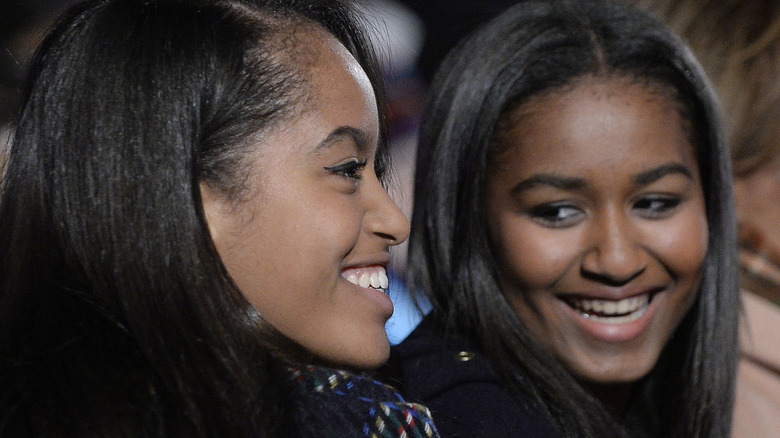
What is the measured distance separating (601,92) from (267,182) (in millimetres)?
721

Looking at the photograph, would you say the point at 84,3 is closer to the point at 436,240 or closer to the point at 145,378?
the point at 145,378

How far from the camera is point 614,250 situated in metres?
1.59

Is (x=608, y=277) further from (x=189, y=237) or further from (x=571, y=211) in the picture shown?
(x=189, y=237)

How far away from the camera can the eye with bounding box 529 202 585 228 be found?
162 centimetres

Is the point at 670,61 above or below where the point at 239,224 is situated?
above

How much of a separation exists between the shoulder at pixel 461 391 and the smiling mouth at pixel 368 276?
0.22 m

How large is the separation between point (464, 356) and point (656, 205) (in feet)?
1.49

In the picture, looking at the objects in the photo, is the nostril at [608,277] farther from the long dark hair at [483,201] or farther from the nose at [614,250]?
the long dark hair at [483,201]

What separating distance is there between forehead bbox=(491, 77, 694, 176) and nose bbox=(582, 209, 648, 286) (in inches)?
4.3

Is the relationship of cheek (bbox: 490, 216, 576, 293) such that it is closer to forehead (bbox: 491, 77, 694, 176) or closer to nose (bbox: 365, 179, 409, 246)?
forehead (bbox: 491, 77, 694, 176)

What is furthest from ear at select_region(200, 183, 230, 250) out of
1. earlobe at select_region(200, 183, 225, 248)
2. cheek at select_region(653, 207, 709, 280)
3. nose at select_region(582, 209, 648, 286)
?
cheek at select_region(653, 207, 709, 280)

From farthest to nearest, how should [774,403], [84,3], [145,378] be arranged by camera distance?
[774,403] < [84,3] < [145,378]

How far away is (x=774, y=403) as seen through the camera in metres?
2.09

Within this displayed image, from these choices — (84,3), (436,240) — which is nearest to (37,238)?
(84,3)
